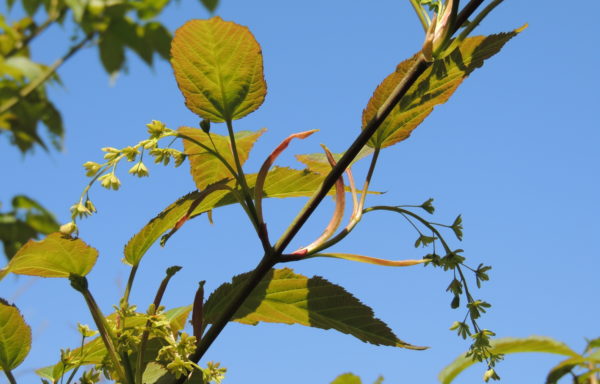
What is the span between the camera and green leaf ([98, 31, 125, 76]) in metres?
2.56

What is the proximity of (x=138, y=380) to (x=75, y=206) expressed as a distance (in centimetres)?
23

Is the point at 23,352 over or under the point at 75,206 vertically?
under

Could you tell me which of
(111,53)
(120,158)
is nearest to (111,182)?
(120,158)

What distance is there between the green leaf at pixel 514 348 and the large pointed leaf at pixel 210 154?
40cm

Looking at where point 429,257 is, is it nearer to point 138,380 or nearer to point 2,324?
point 138,380

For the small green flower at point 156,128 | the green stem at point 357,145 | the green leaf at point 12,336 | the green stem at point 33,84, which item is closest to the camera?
the green stem at point 357,145

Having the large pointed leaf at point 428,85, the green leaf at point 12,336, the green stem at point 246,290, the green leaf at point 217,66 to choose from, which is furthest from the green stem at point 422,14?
the green leaf at point 12,336

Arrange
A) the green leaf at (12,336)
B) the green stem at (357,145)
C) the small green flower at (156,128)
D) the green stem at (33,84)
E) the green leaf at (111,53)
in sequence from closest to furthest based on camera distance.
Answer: the green stem at (357,145)
the small green flower at (156,128)
the green leaf at (12,336)
the green stem at (33,84)
the green leaf at (111,53)

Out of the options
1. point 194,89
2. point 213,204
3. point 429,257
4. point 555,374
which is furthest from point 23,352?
point 555,374

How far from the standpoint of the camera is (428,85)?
26.7 inches

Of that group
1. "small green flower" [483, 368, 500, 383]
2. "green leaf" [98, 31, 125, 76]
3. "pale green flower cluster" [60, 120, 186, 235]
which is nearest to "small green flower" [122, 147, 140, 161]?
"pale green flower cluster" [60, 120, 186, 235]

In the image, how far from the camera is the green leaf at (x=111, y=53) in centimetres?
256

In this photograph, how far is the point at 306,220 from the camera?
0.59 metres

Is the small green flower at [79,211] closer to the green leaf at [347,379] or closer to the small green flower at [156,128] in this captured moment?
the small green flower at [156,128]
